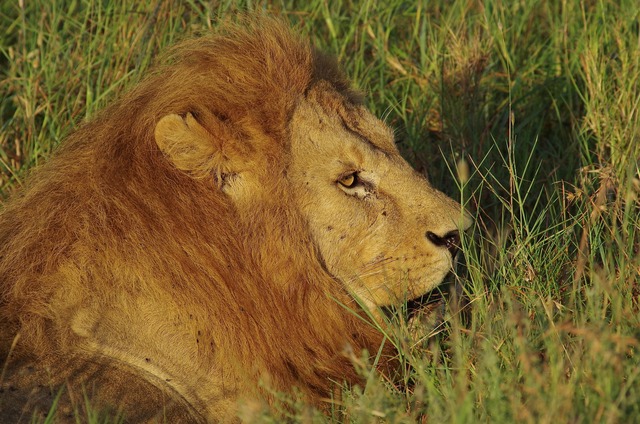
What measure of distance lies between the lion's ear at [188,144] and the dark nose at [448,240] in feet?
2.65

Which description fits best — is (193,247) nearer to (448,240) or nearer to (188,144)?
(188,144)

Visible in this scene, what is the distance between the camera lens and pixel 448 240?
358 centimetres

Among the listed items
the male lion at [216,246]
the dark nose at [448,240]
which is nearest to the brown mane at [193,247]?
the male lion at [216,246]

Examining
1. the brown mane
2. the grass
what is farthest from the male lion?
the grass

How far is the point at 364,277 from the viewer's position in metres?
3.60

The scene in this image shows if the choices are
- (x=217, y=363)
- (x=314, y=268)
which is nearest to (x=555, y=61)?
(x=314, y=268)

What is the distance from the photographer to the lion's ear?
11.2 ft

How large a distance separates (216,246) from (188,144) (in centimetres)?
37

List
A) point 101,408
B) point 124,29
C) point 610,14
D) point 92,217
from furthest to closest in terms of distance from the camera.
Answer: point 610,14 < point 124,29 < point 92,217 < point 101,408

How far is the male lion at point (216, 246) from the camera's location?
335cm

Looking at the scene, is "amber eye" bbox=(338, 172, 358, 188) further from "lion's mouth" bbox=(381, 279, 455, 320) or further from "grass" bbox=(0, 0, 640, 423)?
"grass" bbox=(0, 0, 640, 423)

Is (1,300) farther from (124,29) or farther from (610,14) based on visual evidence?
(610,14)

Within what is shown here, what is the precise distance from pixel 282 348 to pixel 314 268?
1.00ft

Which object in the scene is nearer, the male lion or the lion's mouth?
the male lion
